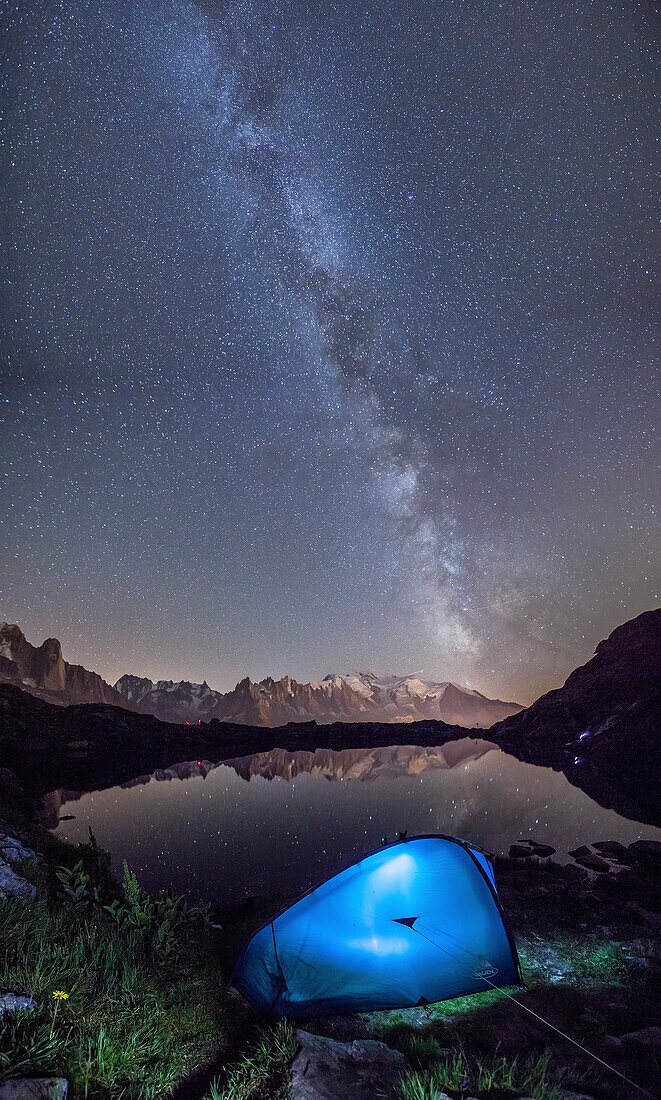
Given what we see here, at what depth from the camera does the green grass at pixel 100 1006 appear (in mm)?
4328

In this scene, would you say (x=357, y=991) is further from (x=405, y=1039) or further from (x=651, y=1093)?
(x=651, y=1093)

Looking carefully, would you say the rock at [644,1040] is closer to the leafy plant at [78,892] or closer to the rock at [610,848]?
the leafy plant at [78,892]

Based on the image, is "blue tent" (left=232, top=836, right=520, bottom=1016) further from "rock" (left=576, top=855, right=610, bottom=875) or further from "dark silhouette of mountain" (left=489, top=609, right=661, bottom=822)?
"dark silhouette of mountain" (left=489, top=609, right=661, bottom=822)

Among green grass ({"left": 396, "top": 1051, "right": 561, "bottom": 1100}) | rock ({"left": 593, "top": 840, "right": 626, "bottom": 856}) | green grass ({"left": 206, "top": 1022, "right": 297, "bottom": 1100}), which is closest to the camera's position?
green grass ({"left": 396, "top": 1051, "right": 561, "bottom": 1100})

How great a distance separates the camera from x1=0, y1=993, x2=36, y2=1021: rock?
4.44m

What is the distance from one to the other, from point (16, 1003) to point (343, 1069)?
343 centimetres

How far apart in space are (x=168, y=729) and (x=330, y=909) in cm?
12630

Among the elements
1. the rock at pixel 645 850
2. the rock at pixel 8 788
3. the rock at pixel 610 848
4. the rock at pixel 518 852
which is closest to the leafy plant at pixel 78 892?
the rock at pixel 518 852

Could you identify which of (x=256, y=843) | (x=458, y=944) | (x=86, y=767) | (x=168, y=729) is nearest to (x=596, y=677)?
(x=168, y=729)

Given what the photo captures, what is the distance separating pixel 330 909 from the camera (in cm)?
834

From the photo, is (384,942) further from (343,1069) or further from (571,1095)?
(571,1095)

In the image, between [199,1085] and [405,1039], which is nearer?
[199,1085]

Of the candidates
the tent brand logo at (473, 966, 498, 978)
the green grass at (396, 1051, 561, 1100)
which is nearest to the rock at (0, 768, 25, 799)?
the tent brand logo at (473, 966, 498, 978)

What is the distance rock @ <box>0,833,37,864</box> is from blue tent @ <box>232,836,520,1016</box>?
4375 millimetres
